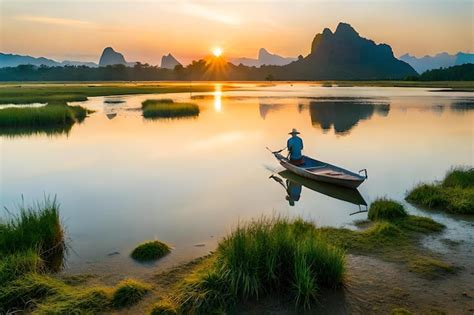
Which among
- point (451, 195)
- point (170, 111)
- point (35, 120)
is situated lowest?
point (451, 195)

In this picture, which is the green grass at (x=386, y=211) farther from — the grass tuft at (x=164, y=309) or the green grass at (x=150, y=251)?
the grass tuft at (x=164, y=309)

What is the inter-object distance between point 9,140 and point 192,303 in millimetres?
24454

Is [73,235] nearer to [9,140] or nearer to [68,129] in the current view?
[9,140]

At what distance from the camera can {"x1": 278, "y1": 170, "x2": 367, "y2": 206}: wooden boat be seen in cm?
1378

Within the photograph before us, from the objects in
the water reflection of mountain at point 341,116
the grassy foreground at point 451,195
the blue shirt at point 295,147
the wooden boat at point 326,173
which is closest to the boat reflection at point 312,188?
the wooden boat at point 326,173

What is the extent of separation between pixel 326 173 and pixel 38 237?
10.3 meters

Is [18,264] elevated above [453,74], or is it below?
below

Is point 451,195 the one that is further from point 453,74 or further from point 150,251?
point 453,74

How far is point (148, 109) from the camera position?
134 ft

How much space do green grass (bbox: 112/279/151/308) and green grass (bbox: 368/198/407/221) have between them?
697 centimetres

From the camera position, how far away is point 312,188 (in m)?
15.5

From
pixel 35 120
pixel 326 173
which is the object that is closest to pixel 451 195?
pixel 326 173

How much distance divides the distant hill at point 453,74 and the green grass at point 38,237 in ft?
423

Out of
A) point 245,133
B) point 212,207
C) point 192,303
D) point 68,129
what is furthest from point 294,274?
point 68,129
